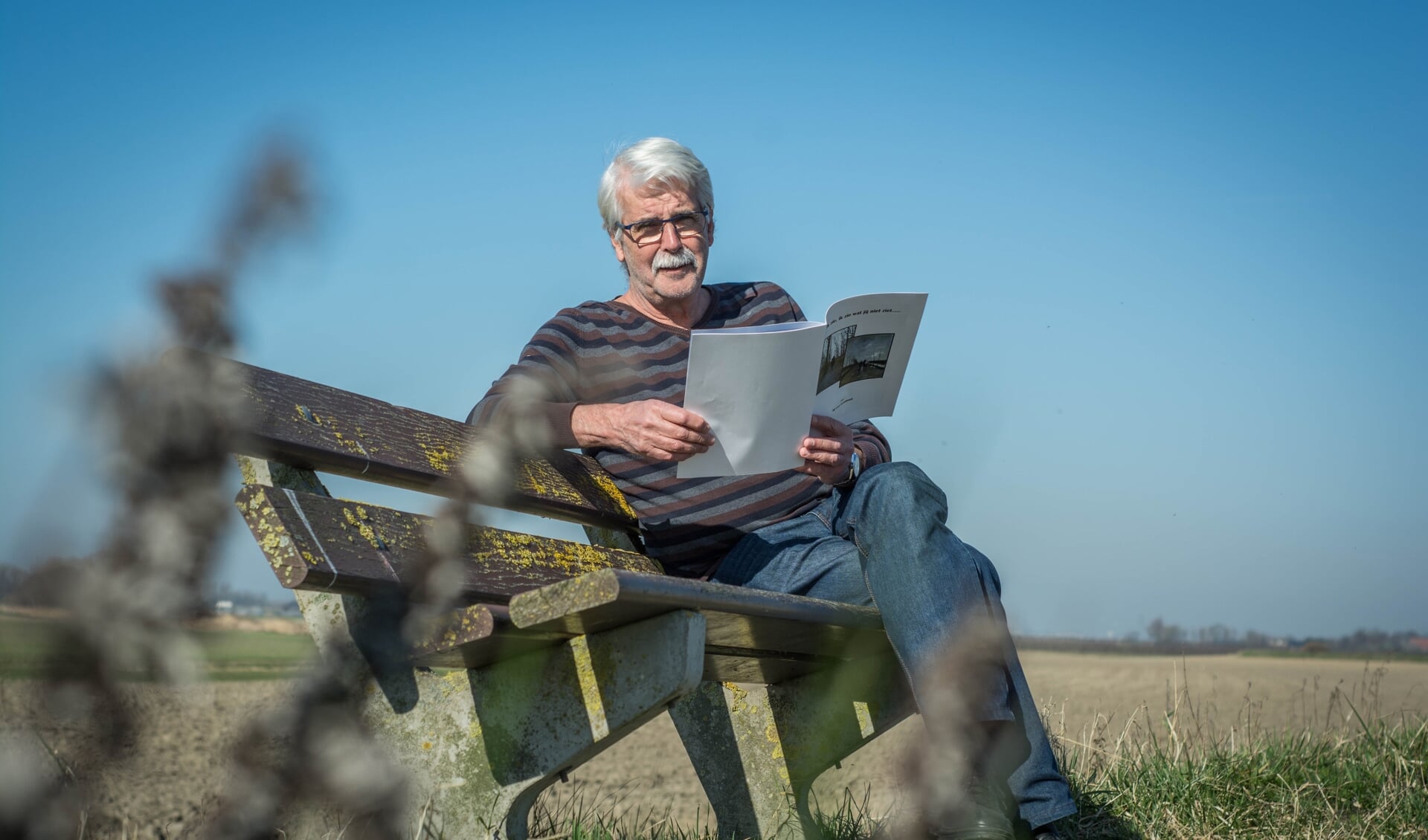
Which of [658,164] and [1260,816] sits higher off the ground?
[658,164]

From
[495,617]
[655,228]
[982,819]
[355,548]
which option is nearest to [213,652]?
[495,617]

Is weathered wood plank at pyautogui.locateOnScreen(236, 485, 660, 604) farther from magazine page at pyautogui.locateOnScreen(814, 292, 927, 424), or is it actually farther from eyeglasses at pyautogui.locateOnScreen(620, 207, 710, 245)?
eyeglasses at pyautogui.locateOnScreen(620, 207, 710, 245)

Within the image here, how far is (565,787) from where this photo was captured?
248 inches

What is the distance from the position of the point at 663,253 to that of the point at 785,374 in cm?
95

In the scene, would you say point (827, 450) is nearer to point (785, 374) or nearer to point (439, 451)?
point (785, 374)

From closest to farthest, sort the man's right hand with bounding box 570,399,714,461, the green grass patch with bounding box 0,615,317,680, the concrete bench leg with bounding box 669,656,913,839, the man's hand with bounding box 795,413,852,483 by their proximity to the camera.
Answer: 1. the green grass patch with bounding box 0,615,317,680
2. the man's right hand with bounding box 570,399,714,461
3. the man's hand with bounding box 795,413,852,483
4. the concrete bench leg with bounding box 669,656,913,839

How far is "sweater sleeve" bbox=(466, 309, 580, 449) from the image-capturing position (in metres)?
2.81

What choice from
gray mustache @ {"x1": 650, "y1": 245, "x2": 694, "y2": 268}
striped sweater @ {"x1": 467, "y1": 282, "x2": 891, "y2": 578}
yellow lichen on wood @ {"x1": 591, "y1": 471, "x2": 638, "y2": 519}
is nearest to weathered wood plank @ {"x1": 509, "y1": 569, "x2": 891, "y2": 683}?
striped sweater @ {"x1": 467, "y1": 282, "x2": 891, "y2": 578}

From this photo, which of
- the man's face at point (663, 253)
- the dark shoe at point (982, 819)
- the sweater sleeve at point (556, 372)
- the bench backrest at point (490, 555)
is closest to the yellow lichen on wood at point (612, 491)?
the bench backrest at point (490, 555)

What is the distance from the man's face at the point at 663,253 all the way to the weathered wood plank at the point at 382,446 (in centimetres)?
67

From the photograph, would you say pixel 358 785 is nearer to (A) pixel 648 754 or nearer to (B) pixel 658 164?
(B) pixel 658 164

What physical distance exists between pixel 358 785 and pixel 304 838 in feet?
1.25

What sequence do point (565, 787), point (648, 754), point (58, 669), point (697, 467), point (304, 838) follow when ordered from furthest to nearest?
point (648, 754) → point (565, 787) → point (697, 467) → point (304, 838) → point (58, 669)

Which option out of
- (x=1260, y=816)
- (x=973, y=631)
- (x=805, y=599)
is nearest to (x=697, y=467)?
(x=805, y=599)
